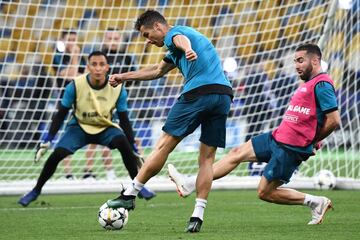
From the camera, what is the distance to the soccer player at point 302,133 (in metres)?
7.00

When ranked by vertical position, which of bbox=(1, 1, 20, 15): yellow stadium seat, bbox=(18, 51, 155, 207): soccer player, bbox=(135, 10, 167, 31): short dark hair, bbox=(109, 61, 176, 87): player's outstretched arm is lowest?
bbox=(18, 51, 155, 207): soccer player

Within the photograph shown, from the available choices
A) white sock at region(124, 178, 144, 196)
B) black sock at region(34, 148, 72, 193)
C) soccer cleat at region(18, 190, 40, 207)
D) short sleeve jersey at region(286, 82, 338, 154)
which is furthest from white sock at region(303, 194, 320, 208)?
soccer cleat at region(18, 190, 40, 207)

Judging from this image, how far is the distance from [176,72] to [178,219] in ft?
15.2

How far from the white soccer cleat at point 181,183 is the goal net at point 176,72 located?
163 inches

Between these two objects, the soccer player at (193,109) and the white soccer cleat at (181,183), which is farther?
the white soccer cleat at (181,183)

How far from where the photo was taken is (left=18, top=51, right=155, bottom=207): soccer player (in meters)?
9.41

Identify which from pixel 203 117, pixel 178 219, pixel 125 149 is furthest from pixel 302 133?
pixel 125 149

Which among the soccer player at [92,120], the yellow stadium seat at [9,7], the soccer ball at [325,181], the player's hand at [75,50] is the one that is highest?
the yellow stadium seat at [9,7]

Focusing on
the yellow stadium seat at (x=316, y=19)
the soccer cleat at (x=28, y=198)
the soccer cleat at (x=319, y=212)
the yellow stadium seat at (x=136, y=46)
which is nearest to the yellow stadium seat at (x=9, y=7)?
the yellow stadium seat at (x=136, y=46)

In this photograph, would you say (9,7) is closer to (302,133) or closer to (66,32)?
(66,32)

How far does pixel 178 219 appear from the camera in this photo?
7.83m

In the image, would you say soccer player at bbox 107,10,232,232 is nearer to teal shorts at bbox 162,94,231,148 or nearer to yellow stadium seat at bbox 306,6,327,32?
teal shorts at bbox 162,94,231,148

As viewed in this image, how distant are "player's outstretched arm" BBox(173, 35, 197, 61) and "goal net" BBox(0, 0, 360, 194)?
490 cm

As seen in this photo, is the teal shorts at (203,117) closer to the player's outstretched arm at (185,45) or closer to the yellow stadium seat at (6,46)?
the player's outstretched arm at (185,45)
